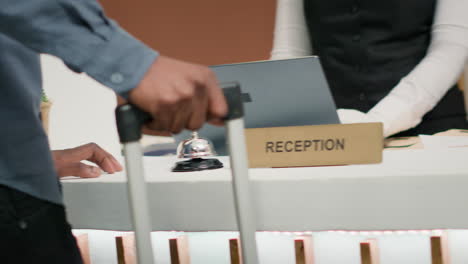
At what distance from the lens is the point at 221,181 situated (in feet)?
3.02

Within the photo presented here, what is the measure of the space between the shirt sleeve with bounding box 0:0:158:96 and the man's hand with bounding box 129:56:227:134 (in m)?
0.02

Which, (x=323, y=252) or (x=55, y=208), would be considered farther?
(x=323, y=252)

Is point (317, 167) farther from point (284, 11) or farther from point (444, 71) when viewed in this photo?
point (284, 11)

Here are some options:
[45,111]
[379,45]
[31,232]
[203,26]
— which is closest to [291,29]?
[379,45]

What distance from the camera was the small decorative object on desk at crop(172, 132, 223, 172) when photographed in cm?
108

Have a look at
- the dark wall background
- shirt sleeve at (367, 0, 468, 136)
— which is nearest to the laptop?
shirt sleeve at (367, 0, 468, 136)

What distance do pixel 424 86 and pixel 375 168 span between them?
28.1 inches

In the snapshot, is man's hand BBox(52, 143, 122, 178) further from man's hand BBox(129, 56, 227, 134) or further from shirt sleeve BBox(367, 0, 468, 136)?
shirt sleeve BBox(367, 0, 468, 136)

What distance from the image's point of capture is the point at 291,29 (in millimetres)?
1952

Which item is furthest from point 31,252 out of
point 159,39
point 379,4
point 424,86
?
point 159,39

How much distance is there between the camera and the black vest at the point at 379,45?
175 cm

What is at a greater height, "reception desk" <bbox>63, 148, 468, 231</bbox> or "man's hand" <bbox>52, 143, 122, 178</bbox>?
"man's hand" <bbox>52, 143, 122, 178</bbox>

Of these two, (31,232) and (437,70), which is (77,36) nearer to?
(31,232)

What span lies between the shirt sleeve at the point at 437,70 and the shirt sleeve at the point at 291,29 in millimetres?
472
